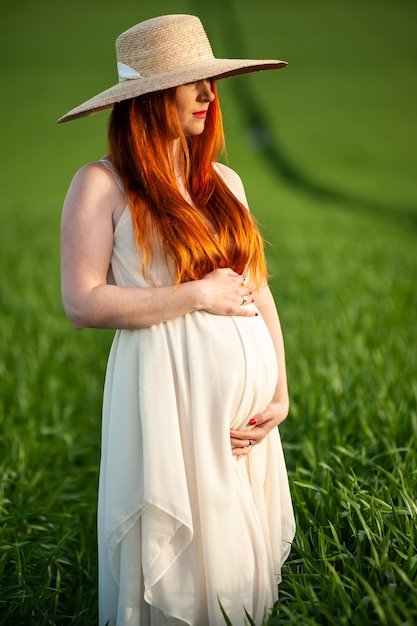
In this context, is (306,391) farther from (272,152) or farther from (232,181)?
(272,152)

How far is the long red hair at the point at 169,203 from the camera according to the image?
A: 2.39m

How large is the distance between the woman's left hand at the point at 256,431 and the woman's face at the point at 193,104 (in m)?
0.84

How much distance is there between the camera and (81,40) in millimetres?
32594

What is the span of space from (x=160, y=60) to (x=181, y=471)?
1136 millimetres

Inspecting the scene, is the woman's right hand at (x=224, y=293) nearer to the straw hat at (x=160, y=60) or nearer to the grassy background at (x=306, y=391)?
the straw hat at (x=160, y=60)

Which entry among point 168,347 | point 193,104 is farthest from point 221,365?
point 193,104

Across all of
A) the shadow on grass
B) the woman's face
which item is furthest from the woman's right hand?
the shadow on grass

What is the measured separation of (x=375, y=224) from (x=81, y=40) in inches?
879

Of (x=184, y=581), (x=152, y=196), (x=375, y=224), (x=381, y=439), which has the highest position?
(x=152, y=196)

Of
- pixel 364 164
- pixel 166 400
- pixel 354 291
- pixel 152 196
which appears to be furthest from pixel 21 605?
pixel 364 164

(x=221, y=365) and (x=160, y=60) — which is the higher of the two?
(x=160, y=60)

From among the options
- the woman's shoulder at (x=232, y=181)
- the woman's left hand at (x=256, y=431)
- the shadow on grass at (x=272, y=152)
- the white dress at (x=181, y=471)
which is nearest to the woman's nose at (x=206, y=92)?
the woman's shoulder at (x=232, y=181)

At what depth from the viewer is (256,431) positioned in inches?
98.7

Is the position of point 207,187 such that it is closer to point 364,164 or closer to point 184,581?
point 184,581
